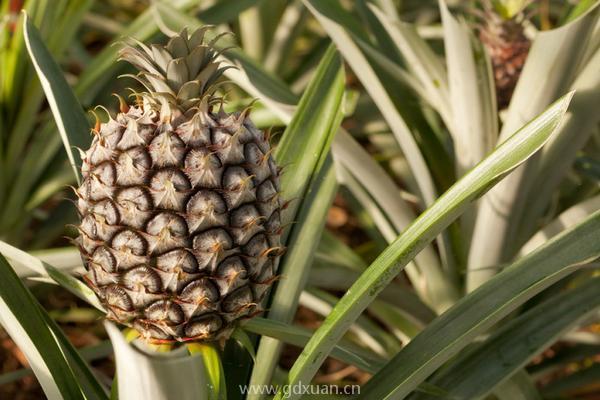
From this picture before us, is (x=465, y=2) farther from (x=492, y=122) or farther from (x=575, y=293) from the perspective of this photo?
(x=575, y=293)

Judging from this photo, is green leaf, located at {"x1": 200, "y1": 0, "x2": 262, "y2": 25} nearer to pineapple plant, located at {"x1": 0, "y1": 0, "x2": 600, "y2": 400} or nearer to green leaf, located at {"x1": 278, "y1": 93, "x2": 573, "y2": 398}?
pineapple plant, located at {"x1": 0, "y1": 0, "x2": 600, "y2": 400}

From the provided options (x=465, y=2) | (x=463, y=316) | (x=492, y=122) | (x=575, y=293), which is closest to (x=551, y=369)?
(x=575, y=293)

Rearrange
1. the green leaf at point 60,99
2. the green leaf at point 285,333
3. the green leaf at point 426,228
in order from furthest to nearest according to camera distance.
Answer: the green leaf at point 60,99 → the green leaf at point 285,333 → the green leaf at point 426,228

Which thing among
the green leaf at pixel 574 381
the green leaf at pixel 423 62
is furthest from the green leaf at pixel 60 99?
the green leaf at pixel 574 381

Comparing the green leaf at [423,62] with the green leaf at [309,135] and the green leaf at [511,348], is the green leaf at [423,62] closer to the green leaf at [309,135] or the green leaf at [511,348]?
the green leaf at [309,135]

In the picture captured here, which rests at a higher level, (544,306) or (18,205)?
(18,205)

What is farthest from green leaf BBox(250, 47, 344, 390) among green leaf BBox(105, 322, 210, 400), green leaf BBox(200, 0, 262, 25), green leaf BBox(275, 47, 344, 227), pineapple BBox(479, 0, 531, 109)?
green leaf BBox(200, 0, 262, 25)

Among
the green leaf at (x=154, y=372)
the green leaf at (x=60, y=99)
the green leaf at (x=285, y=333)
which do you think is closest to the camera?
the green leaf at (x=154, y=372)
